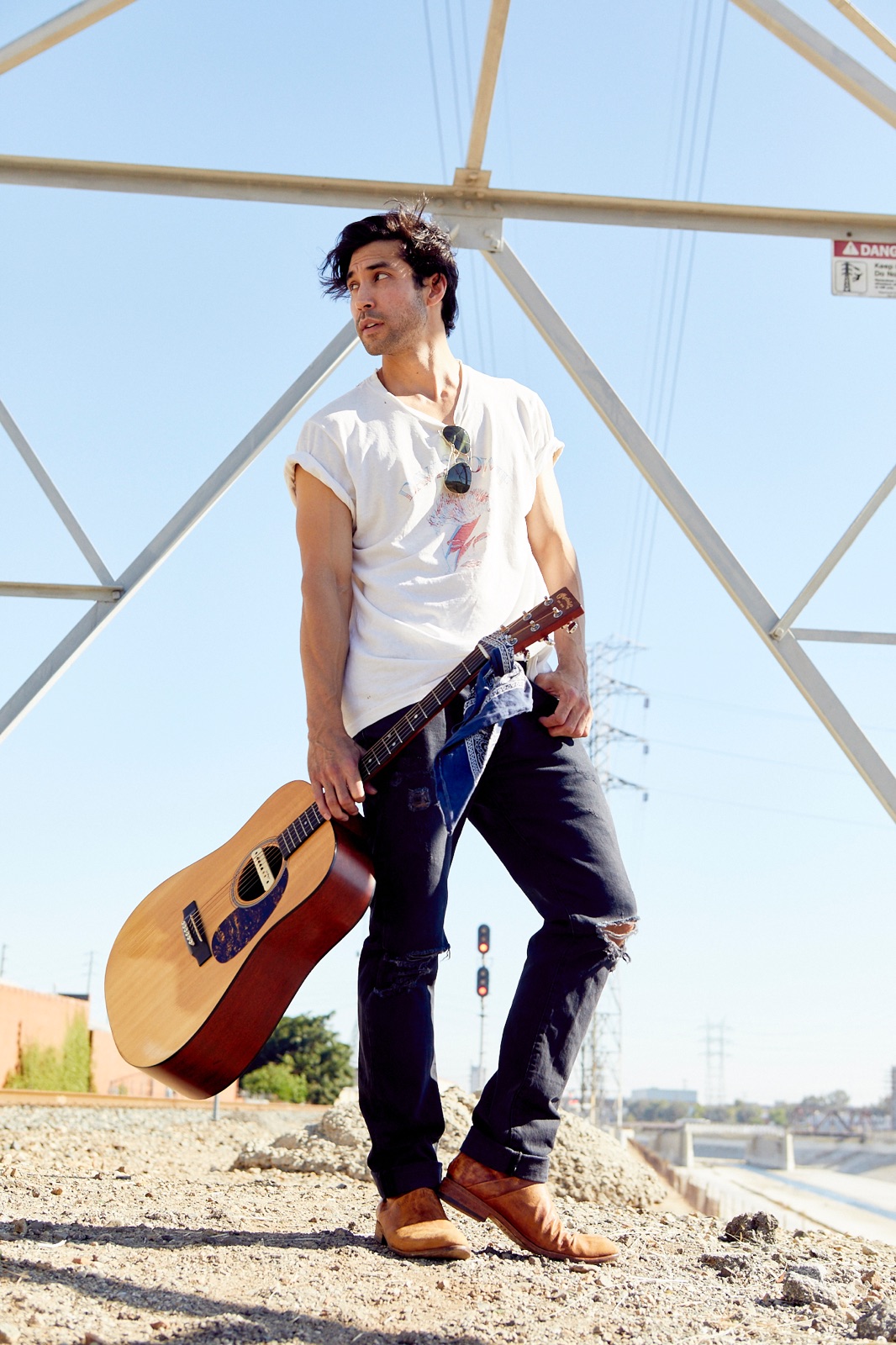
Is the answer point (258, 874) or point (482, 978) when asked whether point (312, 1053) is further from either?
point (258, 874)

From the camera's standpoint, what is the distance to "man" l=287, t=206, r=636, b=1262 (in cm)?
222

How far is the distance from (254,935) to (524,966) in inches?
21.3

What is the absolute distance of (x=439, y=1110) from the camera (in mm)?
2285

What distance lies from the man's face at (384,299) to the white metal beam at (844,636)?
2.04 m

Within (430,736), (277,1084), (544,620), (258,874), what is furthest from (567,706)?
(277,1084)

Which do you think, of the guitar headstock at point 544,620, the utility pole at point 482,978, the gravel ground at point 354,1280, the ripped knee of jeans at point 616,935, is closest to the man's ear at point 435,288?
the guitar headstock at point 544,620

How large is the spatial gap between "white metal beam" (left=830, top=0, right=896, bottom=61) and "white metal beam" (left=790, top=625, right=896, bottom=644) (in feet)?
6.11

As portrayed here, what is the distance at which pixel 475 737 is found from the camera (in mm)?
2279

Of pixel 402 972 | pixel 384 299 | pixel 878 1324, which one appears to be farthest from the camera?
pixel 384 299

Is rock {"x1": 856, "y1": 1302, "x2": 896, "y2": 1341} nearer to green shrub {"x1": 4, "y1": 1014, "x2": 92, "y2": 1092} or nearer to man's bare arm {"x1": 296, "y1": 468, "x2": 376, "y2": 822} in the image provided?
man's bare arm {"x1": 296, "y1": 468, "x2": 376, "y2": 822}

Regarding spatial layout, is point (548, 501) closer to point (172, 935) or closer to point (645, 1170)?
point (172, 935)

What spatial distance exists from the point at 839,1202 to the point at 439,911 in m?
35.7

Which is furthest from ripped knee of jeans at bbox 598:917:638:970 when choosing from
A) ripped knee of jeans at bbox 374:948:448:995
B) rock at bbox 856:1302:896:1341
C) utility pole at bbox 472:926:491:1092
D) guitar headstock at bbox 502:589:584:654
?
utility pole at bbox 472:926:491:1092

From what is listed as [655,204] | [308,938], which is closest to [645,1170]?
[308,938]
